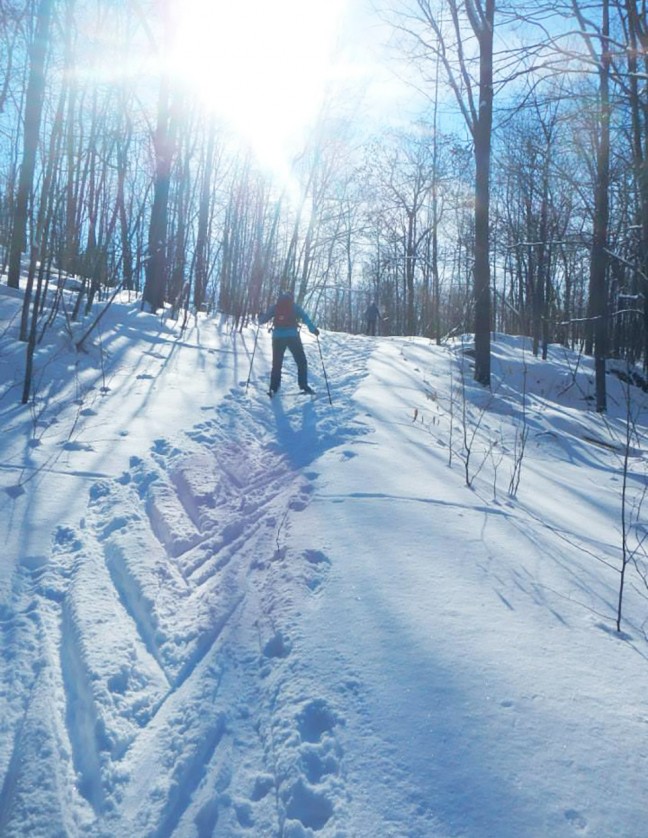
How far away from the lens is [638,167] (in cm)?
711

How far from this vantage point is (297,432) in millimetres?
5910

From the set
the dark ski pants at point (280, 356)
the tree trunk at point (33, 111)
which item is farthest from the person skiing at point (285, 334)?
the tree trunk at point (33, 111)

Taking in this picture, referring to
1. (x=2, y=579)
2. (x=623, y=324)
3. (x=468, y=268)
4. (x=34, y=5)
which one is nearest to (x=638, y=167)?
(x=2, y=579)

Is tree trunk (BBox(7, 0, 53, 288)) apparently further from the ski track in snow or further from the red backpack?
the ski track in snow

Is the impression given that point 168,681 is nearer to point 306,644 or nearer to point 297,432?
point 306,644

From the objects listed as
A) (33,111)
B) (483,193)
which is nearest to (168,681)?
(483,193)

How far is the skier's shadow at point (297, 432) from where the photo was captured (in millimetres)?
5070

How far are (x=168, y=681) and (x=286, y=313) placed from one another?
5.95 metres

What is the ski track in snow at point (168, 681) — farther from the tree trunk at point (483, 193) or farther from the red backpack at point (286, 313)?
the tree trunk at point (483, 193)

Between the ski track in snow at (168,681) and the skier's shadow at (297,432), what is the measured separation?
3.39ft

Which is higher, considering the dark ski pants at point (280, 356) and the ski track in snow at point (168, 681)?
the dark ski pants at point (280, 356)

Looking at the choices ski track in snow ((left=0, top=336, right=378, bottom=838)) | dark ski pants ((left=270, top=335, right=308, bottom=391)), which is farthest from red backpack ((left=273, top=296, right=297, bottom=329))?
ski track in snow ((left=0, top=336, right=378, bottom=838))

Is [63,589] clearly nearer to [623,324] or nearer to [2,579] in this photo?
[2,579]

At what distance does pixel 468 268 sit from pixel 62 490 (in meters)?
27.0
